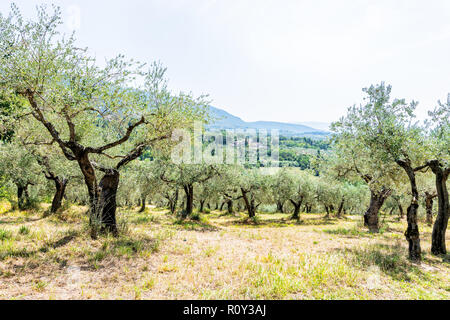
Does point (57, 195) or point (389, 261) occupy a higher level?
point (57, 195)

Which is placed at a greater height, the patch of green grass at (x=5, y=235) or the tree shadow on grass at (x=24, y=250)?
the patch of green grass at (x=5, y=235)

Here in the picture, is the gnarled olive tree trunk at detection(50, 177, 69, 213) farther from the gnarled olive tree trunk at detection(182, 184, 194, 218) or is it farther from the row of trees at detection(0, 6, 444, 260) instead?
the gnarled olive tree trunk at detection(182, 184, 194, 218)

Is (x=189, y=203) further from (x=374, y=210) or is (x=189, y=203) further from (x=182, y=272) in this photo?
(x=182, y=272)

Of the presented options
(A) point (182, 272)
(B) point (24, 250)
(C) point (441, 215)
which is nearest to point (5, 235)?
(B) point (24, 250)

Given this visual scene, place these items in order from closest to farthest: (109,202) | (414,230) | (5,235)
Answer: (5,235) < (414,230) < (109,202)

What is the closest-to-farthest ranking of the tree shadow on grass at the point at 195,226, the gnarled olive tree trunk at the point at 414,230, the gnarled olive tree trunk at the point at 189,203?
1. the gnarled olive tree trunk at the point at 414,230
2. the tree shadow on grass at the point at 195,226
3. the gnarled olive tree trunk at the point at 189,203

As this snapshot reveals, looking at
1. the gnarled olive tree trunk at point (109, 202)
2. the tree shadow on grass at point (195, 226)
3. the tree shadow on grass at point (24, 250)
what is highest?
the gnarled olive tree trunk at point (109, 202)

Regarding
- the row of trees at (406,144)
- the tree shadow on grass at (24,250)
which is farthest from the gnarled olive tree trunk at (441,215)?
the tree shadow on grass at (24,250)

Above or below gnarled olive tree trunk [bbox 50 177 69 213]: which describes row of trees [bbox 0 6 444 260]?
above

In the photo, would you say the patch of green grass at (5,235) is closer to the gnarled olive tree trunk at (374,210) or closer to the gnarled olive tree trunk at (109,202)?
the gnarled olive tree trunk at (109,202)

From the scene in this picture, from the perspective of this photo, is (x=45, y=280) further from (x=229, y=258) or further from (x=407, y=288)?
(x=407, y=288)

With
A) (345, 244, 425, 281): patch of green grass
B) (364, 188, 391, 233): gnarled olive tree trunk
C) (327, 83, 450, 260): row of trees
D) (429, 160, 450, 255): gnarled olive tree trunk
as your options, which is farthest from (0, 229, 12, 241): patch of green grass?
(364, 188, 391, 233): gnarled olive tree trunk
